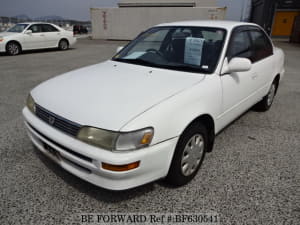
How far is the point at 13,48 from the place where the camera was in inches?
391

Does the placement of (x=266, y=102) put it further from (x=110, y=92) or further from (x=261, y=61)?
(x=110, y=92)

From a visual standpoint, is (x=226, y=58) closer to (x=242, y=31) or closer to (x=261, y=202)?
(x=242, y=31)

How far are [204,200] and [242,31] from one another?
2192mm

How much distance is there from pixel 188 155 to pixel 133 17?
21.5 m

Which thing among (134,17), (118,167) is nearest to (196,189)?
(118,167)

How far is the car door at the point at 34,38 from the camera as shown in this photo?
10.2 metres

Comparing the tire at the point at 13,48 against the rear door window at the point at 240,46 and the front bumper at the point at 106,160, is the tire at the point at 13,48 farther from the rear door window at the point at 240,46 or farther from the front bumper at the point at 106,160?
the rear door window at the point at 240,46

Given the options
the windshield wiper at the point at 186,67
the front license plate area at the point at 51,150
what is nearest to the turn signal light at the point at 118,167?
the front license plate area at the point at 51,150

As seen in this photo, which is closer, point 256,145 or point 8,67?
point 256,145

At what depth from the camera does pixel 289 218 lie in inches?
70.3

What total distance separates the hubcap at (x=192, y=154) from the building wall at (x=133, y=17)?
65.0 ft

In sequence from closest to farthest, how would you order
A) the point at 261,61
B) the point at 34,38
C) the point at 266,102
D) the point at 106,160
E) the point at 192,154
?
the point at 106,160 < the point at 192,154 < the point at 261,61 < the point at 266,102 < the point at 34,38

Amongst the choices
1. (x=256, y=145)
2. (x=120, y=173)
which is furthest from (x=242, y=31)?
(x=120, y=173)

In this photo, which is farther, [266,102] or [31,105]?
[266,102]
